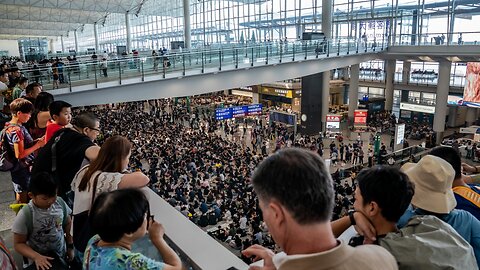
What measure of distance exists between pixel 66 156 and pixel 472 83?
2560cm

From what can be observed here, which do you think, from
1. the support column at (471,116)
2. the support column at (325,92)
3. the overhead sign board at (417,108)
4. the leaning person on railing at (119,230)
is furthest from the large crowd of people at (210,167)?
the support column at (471,116)

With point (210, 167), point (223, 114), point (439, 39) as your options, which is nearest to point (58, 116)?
point (210, 167)

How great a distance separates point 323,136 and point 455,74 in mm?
11578

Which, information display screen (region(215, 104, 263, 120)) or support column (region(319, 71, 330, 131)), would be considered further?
support column (region(319, 71, 330, 131))

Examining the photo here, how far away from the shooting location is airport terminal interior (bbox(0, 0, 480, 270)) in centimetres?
213

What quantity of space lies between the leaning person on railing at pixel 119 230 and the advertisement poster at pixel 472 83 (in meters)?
25.5

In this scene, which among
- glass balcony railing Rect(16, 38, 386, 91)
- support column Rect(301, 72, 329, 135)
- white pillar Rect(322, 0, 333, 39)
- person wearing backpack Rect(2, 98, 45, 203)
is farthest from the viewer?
support column Rect(301, 72, 329, 135)

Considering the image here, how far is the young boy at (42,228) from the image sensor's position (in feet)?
8.01

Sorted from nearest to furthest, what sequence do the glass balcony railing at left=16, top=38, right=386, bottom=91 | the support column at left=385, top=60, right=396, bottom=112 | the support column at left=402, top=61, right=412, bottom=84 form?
the glass balcony railing at left=16, top=38, right=386, bottom=91
the support column at left=402, top=61, right=412, bottom=84
the support column at left=385, top=60, right=396, bottom=112

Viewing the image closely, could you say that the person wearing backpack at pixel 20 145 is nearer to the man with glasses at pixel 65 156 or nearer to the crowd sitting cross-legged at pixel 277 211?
the crowd sitting cross-legged at pixel 277 211

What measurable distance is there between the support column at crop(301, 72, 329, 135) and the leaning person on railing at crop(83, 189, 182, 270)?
2534cm

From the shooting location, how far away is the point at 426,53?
23.0 m

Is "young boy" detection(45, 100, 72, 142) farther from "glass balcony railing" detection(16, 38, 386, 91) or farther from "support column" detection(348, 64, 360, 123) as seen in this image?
"support column" detection(348, 64, 360, 123)

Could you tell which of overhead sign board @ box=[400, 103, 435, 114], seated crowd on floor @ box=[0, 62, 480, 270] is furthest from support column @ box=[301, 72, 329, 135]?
seated crowd on floor @ box=[0, 62, 480, 270]
